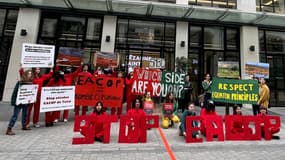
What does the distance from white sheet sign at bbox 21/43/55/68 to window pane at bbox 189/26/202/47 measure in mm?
8737

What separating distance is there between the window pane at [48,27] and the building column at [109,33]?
3085 millimetres

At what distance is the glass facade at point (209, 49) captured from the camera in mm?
12422

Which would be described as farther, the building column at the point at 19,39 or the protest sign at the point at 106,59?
the protest sign at the point at 106,59

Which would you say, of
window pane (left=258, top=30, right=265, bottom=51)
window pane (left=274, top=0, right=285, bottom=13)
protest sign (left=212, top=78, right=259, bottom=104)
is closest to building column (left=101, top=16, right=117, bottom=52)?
protest sign (left=212, top=78, right=259, bottom=104)

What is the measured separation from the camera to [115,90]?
7.12 m

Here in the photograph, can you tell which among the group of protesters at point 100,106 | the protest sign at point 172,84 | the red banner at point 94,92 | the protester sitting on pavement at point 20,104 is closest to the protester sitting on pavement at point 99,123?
the group of protesters at point 100,106

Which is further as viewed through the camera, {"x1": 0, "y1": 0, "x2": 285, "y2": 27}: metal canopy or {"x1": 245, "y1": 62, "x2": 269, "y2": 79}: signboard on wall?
{"x1": 245, "y1": 62, "x2": 269, "y2": 79}: signboard on wall

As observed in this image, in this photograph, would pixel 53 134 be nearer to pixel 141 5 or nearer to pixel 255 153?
pixel 255 153

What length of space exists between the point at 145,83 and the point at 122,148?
3350 mm

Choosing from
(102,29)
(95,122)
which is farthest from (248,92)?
(102,29)

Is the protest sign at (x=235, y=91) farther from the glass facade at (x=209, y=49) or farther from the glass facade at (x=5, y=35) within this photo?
the glass facade at (x=5, y=35)

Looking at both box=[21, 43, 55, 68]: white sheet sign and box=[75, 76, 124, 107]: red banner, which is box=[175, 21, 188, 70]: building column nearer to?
box=[75, 76, 124, 107]: red banner

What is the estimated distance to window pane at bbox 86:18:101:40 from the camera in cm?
1212

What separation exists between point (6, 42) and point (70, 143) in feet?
31.5
